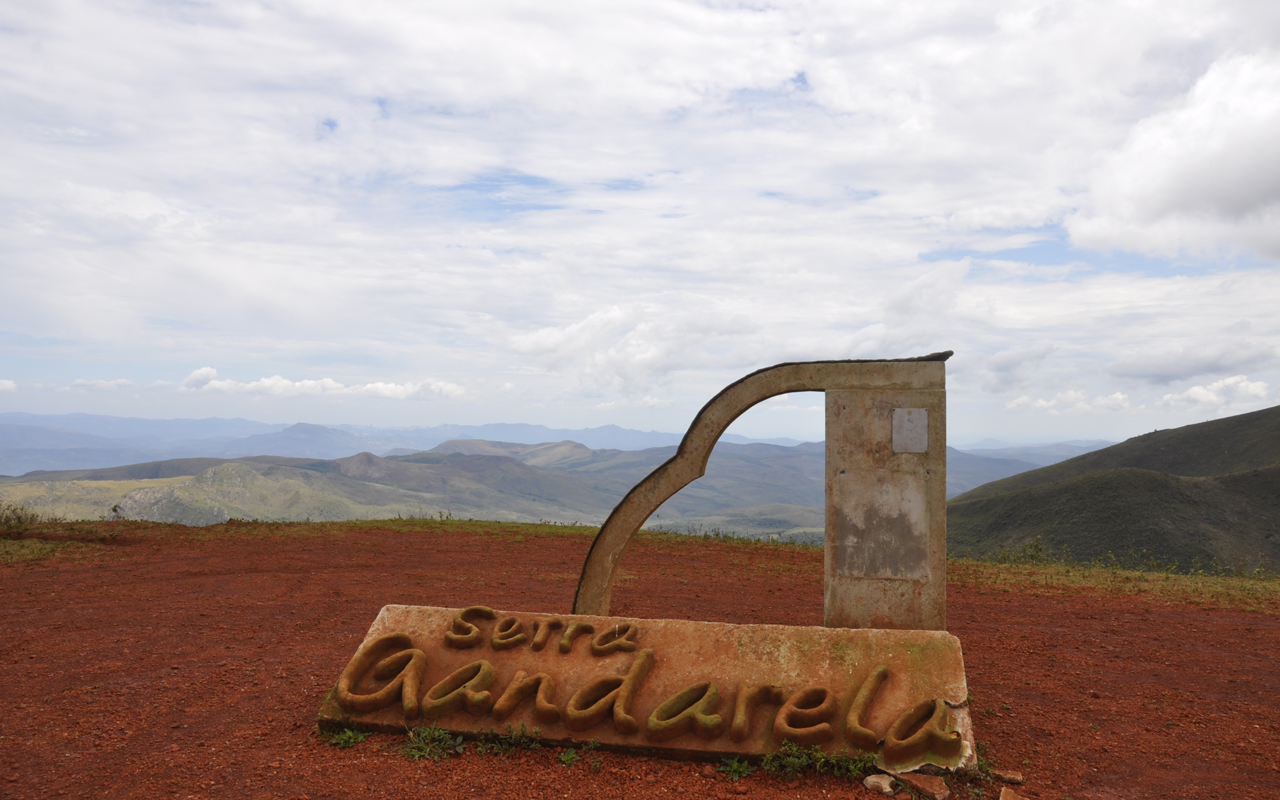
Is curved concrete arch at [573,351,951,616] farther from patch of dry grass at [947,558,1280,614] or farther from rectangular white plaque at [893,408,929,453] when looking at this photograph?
patch of dry grass at [947,558,1280,614]

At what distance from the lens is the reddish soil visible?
5.90 meters

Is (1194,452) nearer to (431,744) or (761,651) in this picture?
(761,651)

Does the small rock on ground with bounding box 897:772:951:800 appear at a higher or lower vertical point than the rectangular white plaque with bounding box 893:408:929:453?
lower

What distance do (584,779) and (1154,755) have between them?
4.87 meters

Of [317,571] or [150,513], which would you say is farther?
[150,513]

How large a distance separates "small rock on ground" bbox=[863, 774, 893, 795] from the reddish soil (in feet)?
0.26

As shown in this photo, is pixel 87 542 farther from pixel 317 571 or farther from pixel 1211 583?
pixel 1211 583

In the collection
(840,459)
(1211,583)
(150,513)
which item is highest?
(840,459)

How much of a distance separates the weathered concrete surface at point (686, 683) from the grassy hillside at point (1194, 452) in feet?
169

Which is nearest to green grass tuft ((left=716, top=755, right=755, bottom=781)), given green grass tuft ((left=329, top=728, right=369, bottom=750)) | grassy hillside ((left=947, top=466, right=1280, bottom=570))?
green grass tuft ((left=329, top=728, right=369, bottom=750))

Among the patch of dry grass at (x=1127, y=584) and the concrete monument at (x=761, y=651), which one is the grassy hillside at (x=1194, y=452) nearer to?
the patch of dry grass at (x=1127, y=584)

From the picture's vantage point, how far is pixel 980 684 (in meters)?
8.23

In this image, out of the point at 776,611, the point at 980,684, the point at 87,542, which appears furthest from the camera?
the point at 87,542

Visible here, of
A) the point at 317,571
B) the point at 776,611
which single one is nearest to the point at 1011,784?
the point at 776,611
